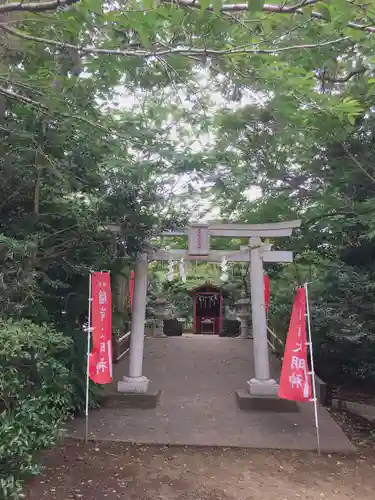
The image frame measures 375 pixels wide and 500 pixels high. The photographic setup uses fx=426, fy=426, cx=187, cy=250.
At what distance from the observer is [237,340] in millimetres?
12688

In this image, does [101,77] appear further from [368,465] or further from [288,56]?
[368,465]

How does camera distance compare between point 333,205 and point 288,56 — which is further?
point 333,205

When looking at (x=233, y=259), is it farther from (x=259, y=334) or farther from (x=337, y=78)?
(x=337, y=78)

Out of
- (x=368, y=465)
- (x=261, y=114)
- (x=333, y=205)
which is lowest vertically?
(x=368, y=465)

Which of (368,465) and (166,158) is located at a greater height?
(166,158)

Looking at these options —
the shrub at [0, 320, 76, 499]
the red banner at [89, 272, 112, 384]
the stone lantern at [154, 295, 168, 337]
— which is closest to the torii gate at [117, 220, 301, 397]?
the red banner at [89, 272, 112, 384]

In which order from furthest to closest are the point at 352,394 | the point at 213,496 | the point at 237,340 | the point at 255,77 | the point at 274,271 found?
the point at 237,340 → the point at 274,271 → the point at 352,394 → the point at 213,496 → the point at 255,77

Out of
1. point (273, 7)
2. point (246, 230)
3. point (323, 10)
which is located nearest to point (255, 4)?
point (273, 7)

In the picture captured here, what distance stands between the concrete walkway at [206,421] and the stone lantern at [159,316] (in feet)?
14.4

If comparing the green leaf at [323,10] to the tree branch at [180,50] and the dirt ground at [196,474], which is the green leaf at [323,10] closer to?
the tree branch at [180,50]

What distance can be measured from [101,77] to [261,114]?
9.34 feet

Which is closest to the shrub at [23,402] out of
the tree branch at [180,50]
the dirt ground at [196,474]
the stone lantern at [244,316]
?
the dirt ground at [196,474]

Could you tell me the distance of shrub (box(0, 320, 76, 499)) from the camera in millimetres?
2787

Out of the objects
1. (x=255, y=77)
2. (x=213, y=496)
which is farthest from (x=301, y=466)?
(x=255, y=77)
